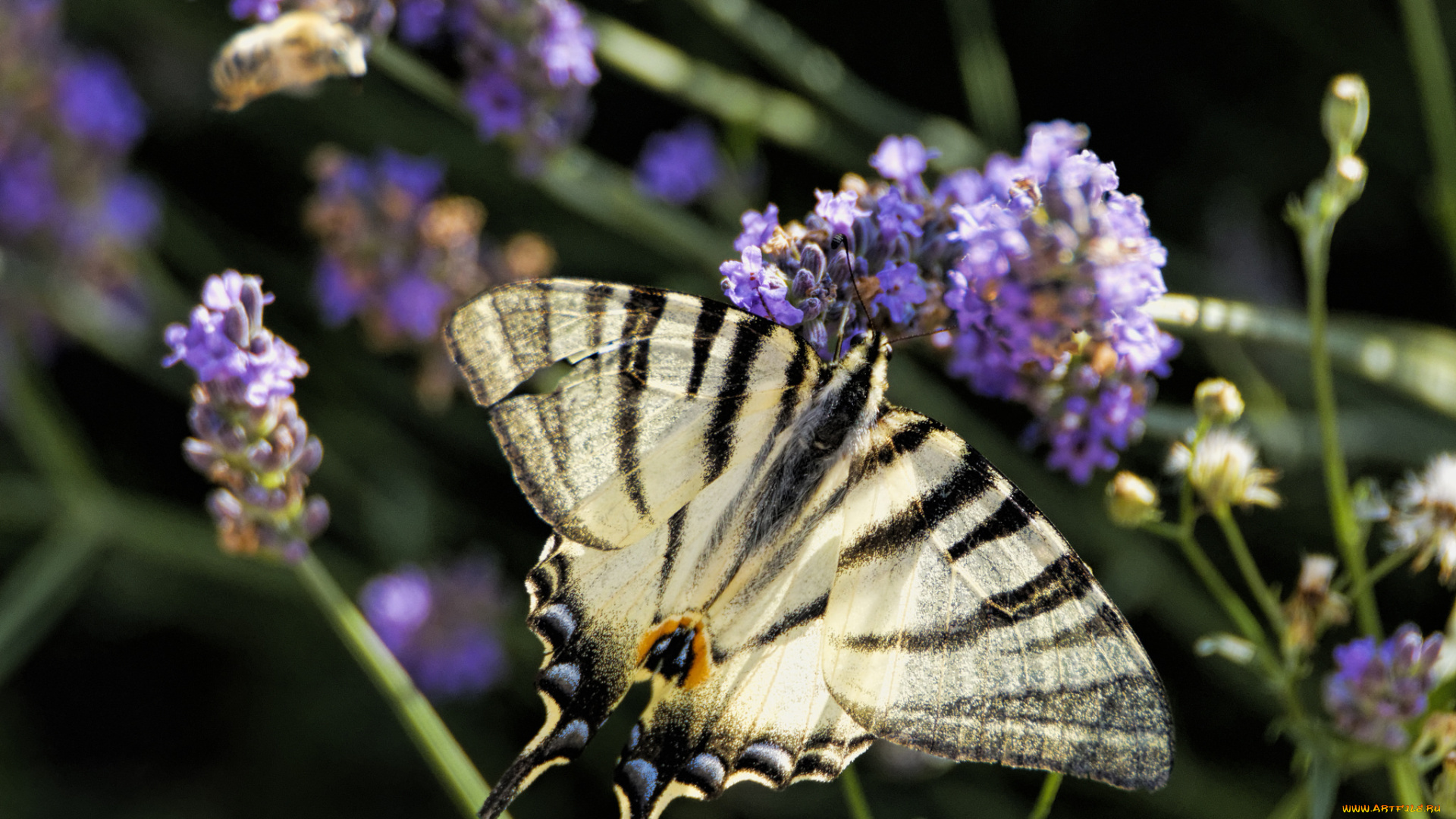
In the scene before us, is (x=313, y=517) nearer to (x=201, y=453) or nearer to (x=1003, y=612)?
Result: (x=201, y=453)

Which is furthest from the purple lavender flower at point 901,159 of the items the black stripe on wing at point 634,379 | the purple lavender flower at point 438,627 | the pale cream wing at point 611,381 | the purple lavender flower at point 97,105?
the purple lavender flower at point 97,105

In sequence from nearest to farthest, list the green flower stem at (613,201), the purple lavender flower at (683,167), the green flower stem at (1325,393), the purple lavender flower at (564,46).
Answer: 1. the green flower stem at (1325,393)
2. the purple lavender flower at (564,46)
3. the green flower stem at (613,201)
4. the purple lavender flower at (683,167)

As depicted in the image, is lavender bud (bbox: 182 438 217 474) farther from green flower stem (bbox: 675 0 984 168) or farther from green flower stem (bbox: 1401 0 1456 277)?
green flower stem (bbox: 1401 0 1456 277)

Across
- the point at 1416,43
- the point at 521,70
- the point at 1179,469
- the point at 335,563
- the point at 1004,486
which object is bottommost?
the point at 335,563

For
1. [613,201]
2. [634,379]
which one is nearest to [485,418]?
[613,201]

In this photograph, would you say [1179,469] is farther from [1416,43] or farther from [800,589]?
[1416,43]

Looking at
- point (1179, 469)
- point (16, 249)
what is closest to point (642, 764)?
point (1179, 469)

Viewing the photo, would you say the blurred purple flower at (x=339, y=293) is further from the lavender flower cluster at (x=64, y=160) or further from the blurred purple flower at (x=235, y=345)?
the blurred purple flower at (x=235, y=345)
